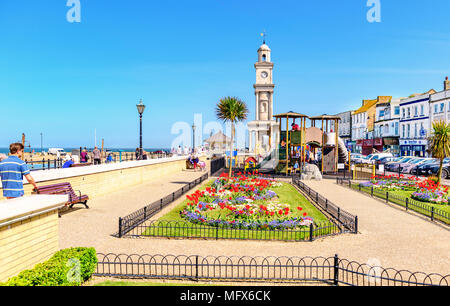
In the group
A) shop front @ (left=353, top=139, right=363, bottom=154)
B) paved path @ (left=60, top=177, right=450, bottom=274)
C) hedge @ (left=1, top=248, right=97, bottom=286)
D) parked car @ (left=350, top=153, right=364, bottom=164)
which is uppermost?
shop front @ (left=353, top=139, right=363, bottom=154)

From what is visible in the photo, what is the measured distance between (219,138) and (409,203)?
42765 millimetres

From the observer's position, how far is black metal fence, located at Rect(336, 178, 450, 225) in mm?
12445

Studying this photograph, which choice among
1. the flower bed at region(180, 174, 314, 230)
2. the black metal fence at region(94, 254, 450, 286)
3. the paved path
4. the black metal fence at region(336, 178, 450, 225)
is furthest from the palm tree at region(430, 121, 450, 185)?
the black metal fence at region(94, 254, 450, 286)

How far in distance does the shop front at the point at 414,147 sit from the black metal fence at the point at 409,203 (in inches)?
1210

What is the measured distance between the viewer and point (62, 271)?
5.71 meters

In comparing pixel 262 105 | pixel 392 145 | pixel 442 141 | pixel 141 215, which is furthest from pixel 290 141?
pixel 392 145

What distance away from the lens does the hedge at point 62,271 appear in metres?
5.12

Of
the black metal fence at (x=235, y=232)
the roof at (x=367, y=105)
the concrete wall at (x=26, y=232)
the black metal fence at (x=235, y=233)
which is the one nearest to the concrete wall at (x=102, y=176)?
the black metal fence at (x=235, y=232)

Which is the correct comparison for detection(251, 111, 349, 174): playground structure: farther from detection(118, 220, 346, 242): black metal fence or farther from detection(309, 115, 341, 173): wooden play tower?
detection(118, 220, 346, 242): black metal fence

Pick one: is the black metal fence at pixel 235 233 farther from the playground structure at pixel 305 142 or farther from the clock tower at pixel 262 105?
the clock tower at pixel 262 105

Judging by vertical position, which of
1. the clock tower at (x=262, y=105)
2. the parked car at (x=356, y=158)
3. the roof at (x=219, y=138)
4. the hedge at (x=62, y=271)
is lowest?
the hedge at (x=62, y=271)

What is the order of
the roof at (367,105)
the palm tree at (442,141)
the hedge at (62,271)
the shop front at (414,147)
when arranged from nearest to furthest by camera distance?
the hedge at (62,271)
the palm tree at (442,141)
the shop front at (414,147)
the roof at (367,105)

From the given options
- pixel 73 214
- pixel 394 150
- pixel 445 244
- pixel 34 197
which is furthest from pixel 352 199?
pixel 394 150

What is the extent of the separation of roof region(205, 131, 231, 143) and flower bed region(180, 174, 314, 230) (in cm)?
3564
